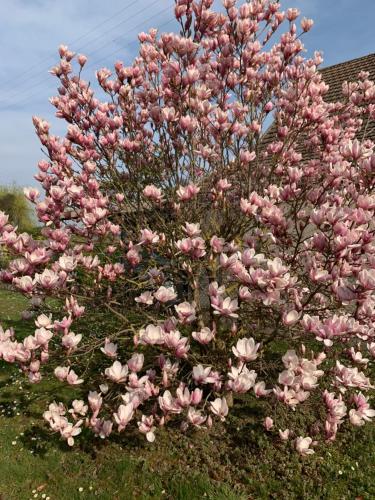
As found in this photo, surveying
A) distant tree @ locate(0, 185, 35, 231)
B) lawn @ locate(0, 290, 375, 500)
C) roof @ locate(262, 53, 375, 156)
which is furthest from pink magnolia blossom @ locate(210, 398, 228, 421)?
distant tree @ locate(0, 185, 35, 231)

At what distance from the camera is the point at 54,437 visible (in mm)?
4258

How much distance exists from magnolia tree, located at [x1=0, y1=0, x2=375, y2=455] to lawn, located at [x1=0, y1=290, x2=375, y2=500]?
27cm

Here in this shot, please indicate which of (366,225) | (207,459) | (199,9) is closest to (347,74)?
(199,9)

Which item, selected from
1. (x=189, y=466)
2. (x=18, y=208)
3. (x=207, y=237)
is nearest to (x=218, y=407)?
(x=189, y=466)

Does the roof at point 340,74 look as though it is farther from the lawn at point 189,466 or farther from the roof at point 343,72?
the lawn at point 189,466

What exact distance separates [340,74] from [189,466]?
10.1 metres

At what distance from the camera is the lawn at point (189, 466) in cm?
342

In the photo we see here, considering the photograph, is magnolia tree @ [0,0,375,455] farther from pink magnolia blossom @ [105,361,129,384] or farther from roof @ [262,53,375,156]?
roof @ [262,53,375,156]

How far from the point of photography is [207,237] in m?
4.32

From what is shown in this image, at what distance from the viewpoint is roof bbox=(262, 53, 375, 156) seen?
9.42 m

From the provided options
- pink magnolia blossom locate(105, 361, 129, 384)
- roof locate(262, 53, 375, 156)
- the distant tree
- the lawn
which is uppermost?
roof locate(262, 53, 375, 156)

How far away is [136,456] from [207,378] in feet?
5.57

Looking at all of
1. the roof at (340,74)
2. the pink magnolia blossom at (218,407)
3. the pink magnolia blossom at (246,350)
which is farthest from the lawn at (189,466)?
the roof at (340,74)

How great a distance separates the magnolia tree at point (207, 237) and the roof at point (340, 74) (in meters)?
4.21
